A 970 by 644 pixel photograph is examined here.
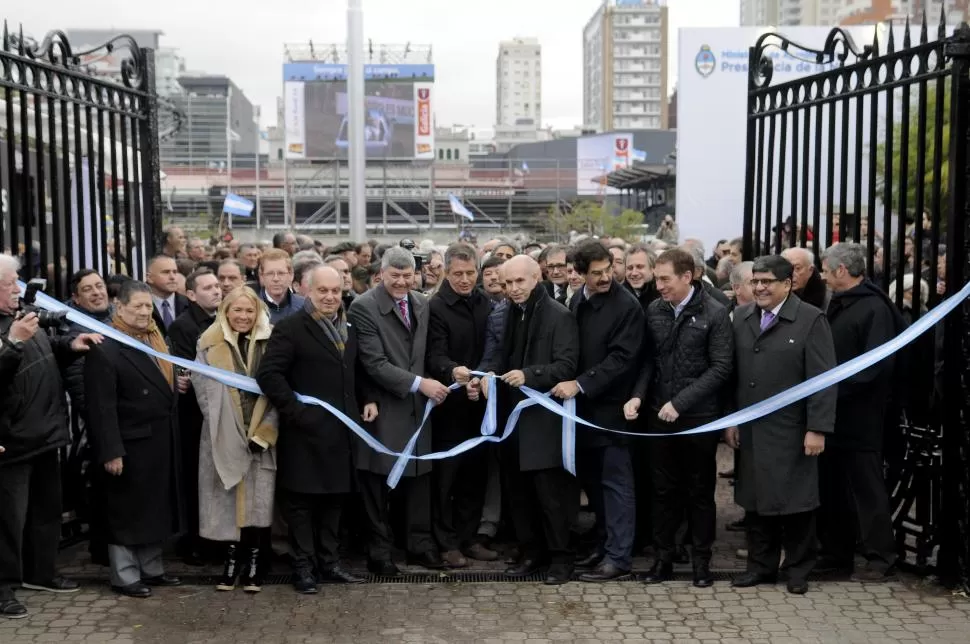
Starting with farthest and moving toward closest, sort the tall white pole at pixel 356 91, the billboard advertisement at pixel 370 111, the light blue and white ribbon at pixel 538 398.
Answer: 1. the billboard advertisement at pixel 370 111
2. the tall white pole at pixel 356 91
3. the light blue and white ribbon at pixel 538 398

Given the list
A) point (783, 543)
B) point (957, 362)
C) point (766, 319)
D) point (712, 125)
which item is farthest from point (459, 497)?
point (712, 125)

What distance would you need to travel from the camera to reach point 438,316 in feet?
21.9

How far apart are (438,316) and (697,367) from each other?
5.40 feet

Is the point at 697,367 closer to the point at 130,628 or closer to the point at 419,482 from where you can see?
the point at 419,482

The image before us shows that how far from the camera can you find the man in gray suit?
6438mm

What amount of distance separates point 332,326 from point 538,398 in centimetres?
132

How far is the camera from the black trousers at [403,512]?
6559mm

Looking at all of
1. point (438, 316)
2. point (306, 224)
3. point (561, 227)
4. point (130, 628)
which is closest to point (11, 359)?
point (130, 628)

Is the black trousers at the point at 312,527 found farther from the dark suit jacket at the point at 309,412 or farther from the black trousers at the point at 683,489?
the black trousers at the point at 683,489

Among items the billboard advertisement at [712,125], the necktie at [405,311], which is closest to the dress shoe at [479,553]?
the necktie at [405,311]

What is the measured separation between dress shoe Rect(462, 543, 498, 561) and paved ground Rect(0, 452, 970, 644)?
1.85 feet

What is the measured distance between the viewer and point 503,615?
19.0 feet

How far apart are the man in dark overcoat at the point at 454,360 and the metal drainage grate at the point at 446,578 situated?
0.26 metres

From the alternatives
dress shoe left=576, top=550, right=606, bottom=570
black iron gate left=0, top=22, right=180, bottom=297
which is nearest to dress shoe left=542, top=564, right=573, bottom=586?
dress shoe left=576, top=550, right=606, bottom=570
